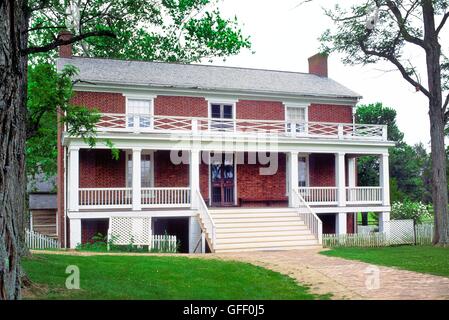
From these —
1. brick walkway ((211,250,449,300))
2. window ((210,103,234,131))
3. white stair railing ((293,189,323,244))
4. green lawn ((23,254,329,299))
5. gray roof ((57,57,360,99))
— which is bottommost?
brick walkway ((211,250,449,300))

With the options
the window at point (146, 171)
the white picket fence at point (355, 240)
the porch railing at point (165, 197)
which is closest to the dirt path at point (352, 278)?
the white picket fence at point (355, 240)

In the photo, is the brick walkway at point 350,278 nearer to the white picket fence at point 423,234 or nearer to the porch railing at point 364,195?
the white picket fence at point 423,234

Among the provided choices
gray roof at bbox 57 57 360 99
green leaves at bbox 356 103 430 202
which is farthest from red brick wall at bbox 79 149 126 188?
green leaves at bbox 356 103 430 202

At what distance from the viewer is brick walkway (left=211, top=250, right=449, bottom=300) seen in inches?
402

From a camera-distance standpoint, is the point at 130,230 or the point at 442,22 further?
the point at 442,22

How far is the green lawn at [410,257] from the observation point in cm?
1407

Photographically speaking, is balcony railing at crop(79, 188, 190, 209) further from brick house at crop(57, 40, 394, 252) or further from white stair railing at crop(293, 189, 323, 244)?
white stair railing at crop(293, 189, 323, 244)

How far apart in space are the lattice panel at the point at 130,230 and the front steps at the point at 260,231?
2711 mm

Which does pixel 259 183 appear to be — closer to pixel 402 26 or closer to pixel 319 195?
pixel 319 195

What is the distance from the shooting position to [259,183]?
26109 millimetres

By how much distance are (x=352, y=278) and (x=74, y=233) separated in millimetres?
11897

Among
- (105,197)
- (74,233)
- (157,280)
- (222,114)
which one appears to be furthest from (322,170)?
(157,280)

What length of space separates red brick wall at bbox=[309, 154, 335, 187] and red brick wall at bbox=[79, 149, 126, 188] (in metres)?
9.83
